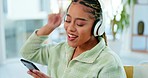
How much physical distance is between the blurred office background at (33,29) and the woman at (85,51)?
2.85 m

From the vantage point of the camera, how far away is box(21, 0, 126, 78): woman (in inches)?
44.6

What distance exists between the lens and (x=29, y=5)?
176 inches

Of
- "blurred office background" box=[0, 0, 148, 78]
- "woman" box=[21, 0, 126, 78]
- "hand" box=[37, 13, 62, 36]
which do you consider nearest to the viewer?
"woman" box=[21, 0, 126, 78]

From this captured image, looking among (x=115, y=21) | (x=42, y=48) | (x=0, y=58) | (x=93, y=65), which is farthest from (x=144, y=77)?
(x=0, y=58)

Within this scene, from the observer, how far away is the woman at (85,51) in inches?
44.6

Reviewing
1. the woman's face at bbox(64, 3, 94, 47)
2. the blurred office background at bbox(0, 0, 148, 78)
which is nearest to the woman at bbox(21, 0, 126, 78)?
the woman's face at bbox(64, 3, 94, 47)

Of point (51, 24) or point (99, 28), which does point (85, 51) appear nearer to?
point (99, 28)

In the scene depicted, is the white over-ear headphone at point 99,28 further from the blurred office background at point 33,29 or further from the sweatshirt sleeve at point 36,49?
the blurred office background at point 33,29

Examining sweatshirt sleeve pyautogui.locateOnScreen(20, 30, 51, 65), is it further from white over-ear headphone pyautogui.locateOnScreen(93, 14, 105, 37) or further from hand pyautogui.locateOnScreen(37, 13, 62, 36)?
white over-ear headphone pyautogui.locateOnScreen(93, 14, 105, 37)

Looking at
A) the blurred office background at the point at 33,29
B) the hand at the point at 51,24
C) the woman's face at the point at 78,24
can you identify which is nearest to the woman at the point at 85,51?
the woman's face at the point at 78,24

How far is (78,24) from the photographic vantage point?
115 cm

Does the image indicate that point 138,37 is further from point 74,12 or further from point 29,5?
point 74,12

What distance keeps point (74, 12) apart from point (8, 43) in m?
3.54

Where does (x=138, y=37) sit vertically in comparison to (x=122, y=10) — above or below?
below
